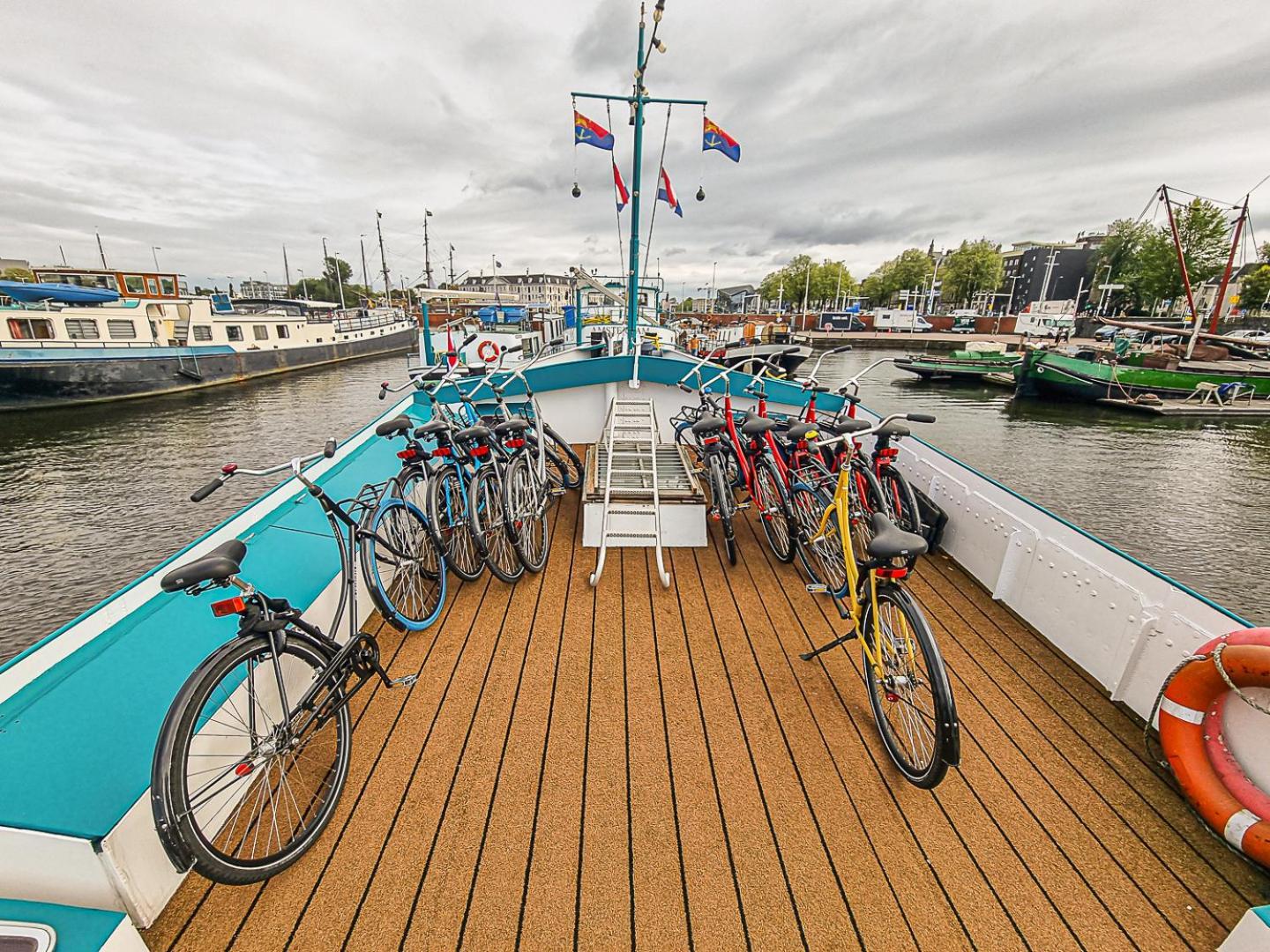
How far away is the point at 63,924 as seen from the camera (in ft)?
3.68

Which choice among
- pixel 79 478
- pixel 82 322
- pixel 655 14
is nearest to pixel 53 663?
pixel 655 14

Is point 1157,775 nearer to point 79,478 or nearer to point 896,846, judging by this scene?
point 896,846

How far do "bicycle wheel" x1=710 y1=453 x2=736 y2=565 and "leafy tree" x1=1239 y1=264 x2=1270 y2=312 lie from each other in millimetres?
62181

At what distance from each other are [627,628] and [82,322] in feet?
73.4

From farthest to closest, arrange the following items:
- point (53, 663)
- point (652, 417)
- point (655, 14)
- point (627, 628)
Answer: point (655, 14), point (652, 417), point (627, 628), point (53, 663)

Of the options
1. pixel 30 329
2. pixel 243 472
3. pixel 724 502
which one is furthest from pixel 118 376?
pixel 724 502

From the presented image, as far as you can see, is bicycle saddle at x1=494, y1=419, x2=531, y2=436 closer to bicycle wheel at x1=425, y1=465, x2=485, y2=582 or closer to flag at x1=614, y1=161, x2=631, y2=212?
bicycle wheel at x1=425, y1=465, x2=485, y2=582

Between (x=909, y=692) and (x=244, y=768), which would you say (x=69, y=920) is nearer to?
(x=244, y=768)

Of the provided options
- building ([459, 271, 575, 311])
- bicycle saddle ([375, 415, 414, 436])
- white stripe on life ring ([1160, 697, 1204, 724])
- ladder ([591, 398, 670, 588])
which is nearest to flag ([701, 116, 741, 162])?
ladder ([591, 398, 670, 588])

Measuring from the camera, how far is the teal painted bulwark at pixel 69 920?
1095 mm

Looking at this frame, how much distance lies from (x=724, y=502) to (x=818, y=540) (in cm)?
68

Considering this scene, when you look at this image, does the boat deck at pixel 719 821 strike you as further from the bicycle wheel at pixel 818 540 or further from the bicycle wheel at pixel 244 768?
the bicycle wheel at pixel 818 540

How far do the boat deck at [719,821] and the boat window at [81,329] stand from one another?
21367 mm

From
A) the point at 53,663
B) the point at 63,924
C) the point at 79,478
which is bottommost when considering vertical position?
the point at 79,478
